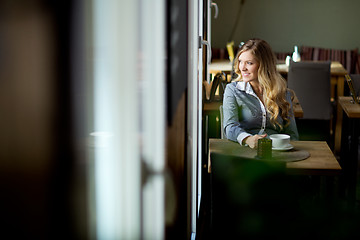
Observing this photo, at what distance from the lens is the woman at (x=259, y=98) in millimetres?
3100

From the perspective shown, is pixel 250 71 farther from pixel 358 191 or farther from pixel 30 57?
pixel 30 57

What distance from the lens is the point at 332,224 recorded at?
3301 mm

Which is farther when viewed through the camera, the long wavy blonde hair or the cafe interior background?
the long wavy blonde hair

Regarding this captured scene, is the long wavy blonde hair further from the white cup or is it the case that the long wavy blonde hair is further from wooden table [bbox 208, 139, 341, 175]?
the white cup

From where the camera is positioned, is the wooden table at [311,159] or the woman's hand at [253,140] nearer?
the wooden table at [311,159]

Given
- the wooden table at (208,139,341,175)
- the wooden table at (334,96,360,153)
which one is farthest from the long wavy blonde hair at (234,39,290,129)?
the wooden table at (334,96,360,153)

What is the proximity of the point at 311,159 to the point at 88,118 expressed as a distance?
2.02 meters

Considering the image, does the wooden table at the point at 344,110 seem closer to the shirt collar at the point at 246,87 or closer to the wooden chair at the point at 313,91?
the wooden chair at the point at 313,91

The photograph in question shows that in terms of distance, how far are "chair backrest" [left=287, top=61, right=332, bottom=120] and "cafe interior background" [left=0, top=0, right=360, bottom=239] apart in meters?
4.03

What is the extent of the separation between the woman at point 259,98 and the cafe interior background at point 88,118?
6.00ft

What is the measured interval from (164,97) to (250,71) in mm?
2073

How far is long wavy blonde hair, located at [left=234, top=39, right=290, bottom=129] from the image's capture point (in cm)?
309

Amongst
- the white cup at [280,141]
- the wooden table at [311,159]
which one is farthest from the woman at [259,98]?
the white cup at [280,141]

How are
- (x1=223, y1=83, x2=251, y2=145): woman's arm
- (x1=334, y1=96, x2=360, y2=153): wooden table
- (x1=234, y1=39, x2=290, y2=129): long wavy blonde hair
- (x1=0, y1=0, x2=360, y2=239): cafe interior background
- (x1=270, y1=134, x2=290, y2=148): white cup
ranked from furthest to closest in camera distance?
(x1=334, y1=96, x2=360, y2=153): wooden table, (x1=234, y1=39, x2=290, y2=129): long wavy blonde hair, (x1=223, y1=83, x2=251, y2=145): woman's arm, (x1=270, y1=134, x2=290, y2=148): white cup, (x1=0, y1=0, x2=360, y2=239): cafe interior background
